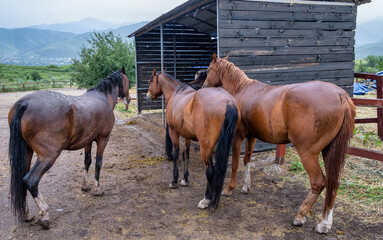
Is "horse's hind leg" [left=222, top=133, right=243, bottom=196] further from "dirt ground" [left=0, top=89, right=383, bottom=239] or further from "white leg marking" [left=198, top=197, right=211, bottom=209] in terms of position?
"white leg marking" [left=198, top=197, right=211, bottom=209]

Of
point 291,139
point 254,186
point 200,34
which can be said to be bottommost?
point 254,186

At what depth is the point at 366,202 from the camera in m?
3.78

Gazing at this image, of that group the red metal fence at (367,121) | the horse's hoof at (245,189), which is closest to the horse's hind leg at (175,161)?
the horse's hoof at (245,189)

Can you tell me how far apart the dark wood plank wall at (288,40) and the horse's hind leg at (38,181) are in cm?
368

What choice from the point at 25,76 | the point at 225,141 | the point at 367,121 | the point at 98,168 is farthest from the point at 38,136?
the point at 25,76

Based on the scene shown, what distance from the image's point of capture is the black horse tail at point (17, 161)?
3098mm

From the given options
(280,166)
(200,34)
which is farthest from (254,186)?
(200,34)

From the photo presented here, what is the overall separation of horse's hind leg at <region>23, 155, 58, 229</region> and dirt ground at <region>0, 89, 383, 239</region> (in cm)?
15

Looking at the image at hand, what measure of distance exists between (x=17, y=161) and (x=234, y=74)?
3.39 meters

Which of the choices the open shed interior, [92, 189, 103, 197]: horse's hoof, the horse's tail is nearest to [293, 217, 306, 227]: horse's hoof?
the horse's tail

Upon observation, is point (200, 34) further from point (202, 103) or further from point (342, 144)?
point (342, 144)

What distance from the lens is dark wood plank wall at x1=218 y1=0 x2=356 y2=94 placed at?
5.36 m

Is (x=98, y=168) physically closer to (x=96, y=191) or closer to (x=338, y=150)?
(x=96, y=191)

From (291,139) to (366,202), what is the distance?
1.67 m
